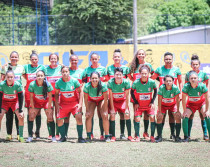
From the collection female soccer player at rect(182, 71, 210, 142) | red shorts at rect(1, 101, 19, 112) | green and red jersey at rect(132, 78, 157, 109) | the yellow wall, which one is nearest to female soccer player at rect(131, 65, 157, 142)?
green and red jersey at rect(132, 78, 157, 109)

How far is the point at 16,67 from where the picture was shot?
8.33 m

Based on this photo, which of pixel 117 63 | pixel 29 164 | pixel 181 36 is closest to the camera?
pixel 29 164

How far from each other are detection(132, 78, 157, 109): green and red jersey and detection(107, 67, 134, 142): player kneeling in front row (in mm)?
228

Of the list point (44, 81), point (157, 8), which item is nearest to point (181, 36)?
point (157, 8)

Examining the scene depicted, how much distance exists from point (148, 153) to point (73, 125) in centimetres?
421

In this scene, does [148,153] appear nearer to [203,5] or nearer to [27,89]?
[27,89]

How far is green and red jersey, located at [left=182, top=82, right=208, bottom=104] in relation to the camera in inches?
311

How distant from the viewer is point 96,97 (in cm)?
797

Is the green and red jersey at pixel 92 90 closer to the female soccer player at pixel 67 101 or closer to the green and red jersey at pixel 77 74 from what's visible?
the female soccer player at pixel 67 101

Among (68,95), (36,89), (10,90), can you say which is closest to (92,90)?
(68,95)

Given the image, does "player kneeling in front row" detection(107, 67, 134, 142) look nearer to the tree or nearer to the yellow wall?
→ the yellow wall

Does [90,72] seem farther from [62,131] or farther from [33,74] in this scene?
[62,131]

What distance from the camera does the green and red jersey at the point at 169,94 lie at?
26.0ft

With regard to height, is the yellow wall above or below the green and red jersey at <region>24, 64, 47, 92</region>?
above
